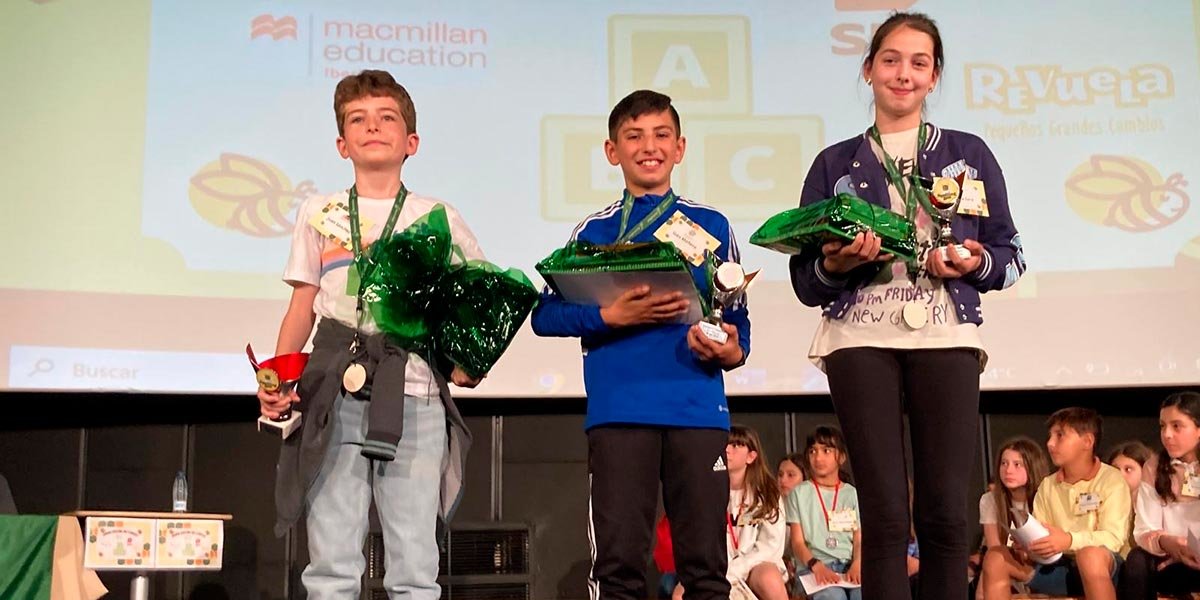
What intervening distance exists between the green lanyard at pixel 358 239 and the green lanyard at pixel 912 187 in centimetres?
102

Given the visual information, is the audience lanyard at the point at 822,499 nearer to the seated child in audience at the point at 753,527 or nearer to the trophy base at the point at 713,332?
the seated child in audience at the point at 753,527

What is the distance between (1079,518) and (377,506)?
281 cm

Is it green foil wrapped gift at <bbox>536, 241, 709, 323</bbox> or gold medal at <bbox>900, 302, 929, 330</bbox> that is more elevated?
green foil wrapped gift at <bbox>536, 241, 709, 323</bbox>

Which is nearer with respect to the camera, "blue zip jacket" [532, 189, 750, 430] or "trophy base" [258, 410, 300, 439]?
"trophy base" [258, 410, 300, 439]

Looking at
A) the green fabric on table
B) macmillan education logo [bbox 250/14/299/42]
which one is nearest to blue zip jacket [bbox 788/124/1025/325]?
the green fabric on table

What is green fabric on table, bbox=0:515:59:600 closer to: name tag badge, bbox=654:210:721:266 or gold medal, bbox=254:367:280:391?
gold medal, bbox=254:367:280:391

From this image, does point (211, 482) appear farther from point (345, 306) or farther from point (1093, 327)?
point (1093, 327)

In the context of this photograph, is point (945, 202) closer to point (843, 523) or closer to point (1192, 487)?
point (1192, 487)

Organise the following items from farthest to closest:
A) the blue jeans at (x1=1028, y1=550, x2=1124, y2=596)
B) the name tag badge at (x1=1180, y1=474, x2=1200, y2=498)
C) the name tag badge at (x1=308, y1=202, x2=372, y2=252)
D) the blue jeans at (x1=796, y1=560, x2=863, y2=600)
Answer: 1. the blue jeans at (x1=796, y1=560, x2=863, y2=600)
2. the blue jeans at (x1=1028, y1=550, x2=1124, y2=596)
3. the name tag badge at (x1=1180, y1=474, x2=1200, y2=498)
4. the name tag badge at (x1=308, y1=202, x2=372, y2=252)

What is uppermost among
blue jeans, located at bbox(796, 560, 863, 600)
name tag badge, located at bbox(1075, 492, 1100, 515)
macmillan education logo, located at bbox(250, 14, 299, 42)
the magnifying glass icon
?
macmillan education logo, located at bbox(250, 14, 299, 42)

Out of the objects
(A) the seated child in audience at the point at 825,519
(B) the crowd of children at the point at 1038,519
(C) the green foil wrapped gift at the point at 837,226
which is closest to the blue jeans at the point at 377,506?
(C) the green foil wrapped gift at the point at 837,226

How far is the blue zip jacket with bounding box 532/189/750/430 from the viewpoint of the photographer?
7.89 feet

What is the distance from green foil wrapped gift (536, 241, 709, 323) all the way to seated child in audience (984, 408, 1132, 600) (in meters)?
2.06

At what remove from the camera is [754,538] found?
14.5 feet
